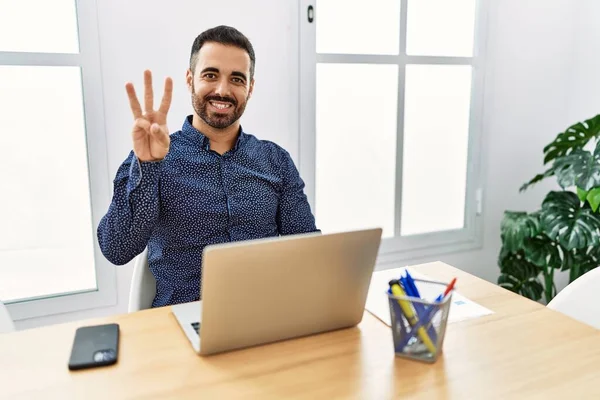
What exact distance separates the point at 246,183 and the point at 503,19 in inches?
68.9

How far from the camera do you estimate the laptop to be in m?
0.85

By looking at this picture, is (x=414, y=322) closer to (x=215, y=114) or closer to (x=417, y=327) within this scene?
(x=417, y=327)

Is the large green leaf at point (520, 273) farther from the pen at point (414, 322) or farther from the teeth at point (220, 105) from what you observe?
the pen at point (414, 322)

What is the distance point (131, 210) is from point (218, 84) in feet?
1.48

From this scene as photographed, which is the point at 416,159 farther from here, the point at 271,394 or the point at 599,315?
the point at 271,394

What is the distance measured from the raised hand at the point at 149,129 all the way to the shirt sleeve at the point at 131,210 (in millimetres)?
36

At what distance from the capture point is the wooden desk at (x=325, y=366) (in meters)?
0.82

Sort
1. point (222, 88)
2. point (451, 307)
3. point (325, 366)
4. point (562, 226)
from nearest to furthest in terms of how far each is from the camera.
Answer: point (325, 366), point (451, 307), point (222, 88), point (562, 226)

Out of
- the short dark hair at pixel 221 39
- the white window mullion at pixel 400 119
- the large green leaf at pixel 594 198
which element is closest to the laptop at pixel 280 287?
the short dark hair at pixel 221 39

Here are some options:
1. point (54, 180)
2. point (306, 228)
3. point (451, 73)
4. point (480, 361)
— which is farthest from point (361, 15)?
point (480, 361)

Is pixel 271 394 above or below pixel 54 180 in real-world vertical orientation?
below

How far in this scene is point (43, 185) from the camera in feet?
6.23

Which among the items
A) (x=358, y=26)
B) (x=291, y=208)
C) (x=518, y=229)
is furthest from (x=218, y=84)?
(x=518, y=229)

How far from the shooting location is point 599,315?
1264 millimetres
